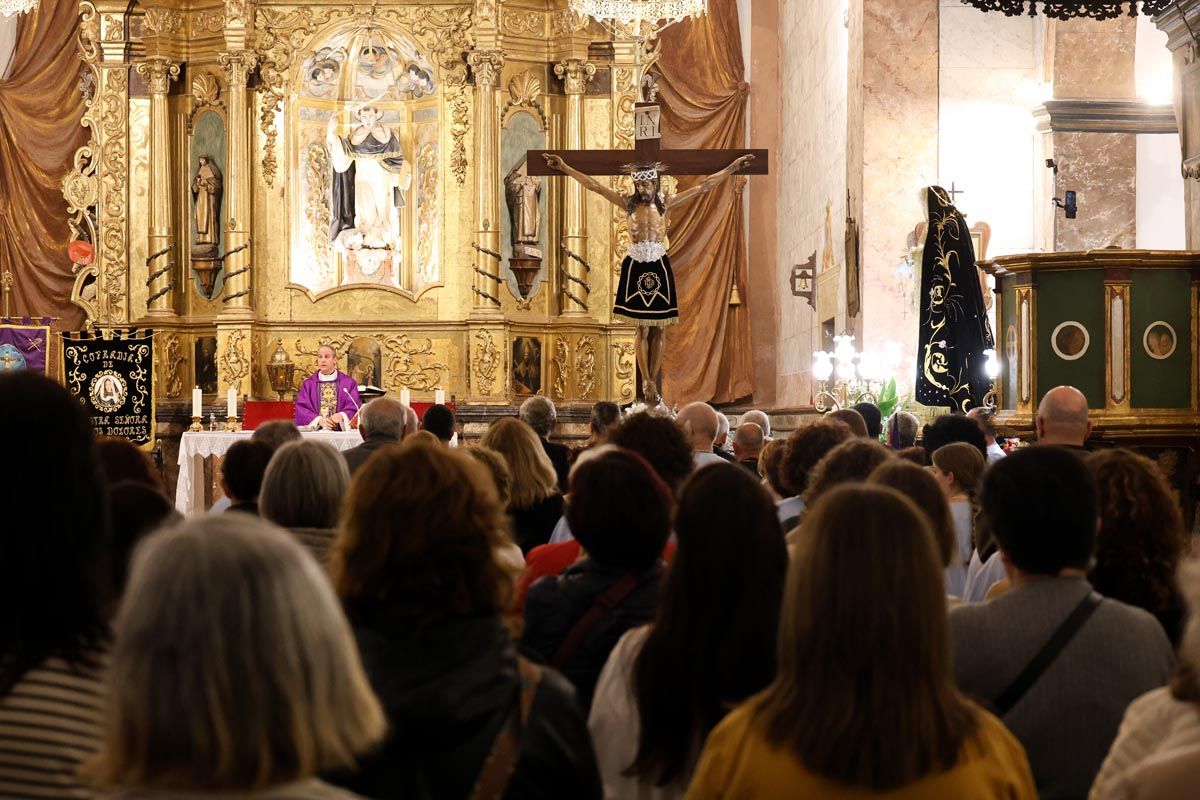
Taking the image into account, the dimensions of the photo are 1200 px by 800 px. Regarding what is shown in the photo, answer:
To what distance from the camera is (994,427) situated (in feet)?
30.0

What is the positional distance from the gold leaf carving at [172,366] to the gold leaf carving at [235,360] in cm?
83

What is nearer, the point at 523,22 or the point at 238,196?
the point at 238,196

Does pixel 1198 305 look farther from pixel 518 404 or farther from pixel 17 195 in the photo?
pixel 17 195

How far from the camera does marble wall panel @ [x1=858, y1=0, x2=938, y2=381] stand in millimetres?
14906

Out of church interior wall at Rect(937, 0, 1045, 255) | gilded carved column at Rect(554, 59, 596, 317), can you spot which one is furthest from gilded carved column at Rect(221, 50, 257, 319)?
church interior wall at Rect(937, 0, 1045, 255)

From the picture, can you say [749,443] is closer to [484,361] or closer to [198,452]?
[198,452]

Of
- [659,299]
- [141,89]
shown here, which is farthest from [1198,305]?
[141,89]

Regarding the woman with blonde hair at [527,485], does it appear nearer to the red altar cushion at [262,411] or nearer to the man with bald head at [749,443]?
the man with bald head at [749,443]

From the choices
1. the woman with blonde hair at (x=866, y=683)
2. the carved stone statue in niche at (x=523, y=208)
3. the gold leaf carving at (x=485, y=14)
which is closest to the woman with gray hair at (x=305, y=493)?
the woman with blonde hair at (x=866, y=683)

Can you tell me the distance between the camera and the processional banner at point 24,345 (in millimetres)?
14555

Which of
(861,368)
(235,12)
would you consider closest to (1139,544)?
(861,368)

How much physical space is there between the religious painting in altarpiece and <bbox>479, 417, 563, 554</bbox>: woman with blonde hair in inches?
459

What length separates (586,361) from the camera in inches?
713

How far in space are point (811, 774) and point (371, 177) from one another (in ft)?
53.7
